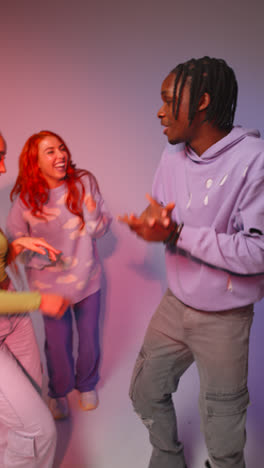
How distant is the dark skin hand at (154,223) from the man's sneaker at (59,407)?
1.10 m

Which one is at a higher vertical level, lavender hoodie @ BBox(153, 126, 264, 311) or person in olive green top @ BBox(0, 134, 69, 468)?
lavender hoodie @ BBox(153, 126, 264, 311)

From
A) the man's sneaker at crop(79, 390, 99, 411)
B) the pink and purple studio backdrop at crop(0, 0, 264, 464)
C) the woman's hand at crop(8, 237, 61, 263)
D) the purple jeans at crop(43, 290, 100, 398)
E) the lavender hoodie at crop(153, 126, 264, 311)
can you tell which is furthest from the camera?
the pink and purple studio backdrop at crop(0, 0, 264, 464)

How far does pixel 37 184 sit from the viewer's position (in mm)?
1530

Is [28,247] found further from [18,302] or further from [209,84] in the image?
[209,84]

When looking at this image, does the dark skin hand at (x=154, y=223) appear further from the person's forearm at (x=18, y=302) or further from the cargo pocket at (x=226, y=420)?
the cargo pocket at (x=226, y=420)

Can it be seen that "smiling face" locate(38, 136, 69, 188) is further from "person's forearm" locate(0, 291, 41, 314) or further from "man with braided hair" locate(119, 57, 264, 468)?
"person's forearm" locate(0, 291, 41, 314)

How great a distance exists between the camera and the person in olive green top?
1082 millimetres

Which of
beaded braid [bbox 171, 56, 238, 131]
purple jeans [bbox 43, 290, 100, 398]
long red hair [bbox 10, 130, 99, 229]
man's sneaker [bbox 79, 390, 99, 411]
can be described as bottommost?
man's sneaker [bbox 79, 390, 99, 411]

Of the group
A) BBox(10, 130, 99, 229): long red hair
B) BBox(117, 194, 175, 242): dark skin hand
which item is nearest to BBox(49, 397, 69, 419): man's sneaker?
BBox(10, 130, 99, 229): long red hair

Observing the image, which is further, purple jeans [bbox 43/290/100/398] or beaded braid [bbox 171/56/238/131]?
purple jeans [bbox 43/290/100/398]

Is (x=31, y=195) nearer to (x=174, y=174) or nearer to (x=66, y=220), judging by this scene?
(x=66, y=220)

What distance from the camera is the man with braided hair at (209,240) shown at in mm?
958

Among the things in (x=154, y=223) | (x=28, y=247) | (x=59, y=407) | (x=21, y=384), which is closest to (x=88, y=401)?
(x=59, y=407)

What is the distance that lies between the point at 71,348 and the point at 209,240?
102 centimetres
